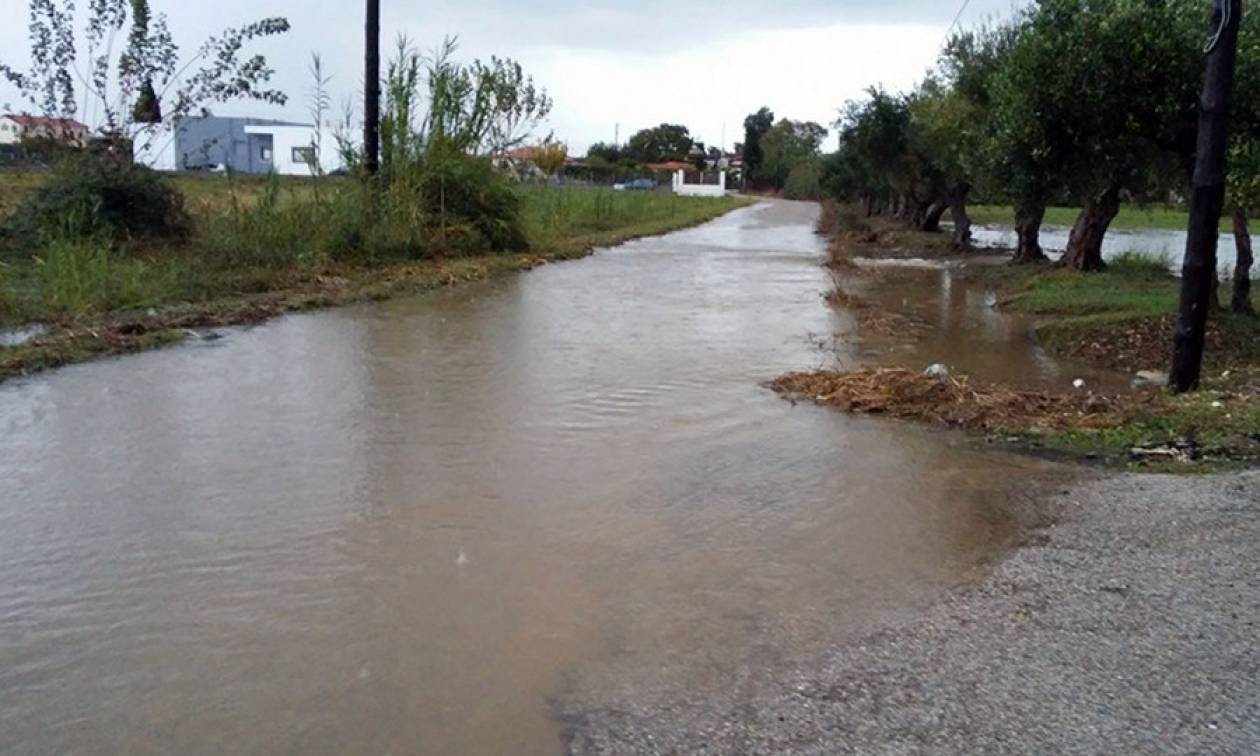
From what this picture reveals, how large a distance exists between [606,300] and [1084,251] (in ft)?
37.0

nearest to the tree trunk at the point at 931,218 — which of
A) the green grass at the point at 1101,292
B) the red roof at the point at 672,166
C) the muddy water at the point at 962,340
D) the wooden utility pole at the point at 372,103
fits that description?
the green grass at the point at 1101,292

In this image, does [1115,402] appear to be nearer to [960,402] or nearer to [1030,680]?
[960,402]

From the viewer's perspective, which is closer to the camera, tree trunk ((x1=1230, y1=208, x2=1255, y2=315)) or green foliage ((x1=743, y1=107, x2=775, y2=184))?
tree trunk ((x1=1230, y1=208, x2=1255, y2=315))

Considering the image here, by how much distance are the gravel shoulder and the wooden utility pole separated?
1741 cm

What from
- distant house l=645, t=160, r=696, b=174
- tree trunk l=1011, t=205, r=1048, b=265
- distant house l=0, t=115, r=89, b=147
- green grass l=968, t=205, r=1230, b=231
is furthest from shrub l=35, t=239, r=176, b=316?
distant house l=645, t=160, r=696, b=174

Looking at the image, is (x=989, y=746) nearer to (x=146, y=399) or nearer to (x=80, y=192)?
(x=146, y=399)

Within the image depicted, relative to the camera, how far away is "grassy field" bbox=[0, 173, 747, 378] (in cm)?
1132

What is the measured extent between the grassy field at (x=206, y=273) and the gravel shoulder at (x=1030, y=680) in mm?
8041

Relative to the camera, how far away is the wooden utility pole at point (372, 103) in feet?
67.7

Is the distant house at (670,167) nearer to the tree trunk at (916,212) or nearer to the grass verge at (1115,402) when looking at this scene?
the tree trunk at (916,212)

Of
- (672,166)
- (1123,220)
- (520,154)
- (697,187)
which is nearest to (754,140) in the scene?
(672,166)

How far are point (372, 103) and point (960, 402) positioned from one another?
49.3 feet

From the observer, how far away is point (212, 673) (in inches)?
165

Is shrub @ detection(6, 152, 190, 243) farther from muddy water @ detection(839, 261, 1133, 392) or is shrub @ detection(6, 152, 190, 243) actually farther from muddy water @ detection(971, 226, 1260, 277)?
muddy water @ detection(971, 226, 1260, 277)
